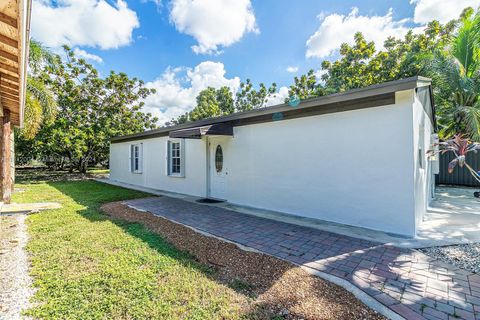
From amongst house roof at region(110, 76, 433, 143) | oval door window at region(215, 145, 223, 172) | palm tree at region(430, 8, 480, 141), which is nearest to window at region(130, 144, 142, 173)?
oval door window at region(215, 145, 223, 172)

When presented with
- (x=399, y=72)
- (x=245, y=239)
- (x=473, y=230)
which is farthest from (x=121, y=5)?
(x=399, y=72)

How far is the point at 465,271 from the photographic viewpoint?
3279 millimetres

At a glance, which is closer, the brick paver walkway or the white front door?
the brick paver walkway

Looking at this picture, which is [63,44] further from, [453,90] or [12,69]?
[453,90]

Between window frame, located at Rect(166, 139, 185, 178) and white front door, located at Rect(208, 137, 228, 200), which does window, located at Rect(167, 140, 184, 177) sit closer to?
window frame, located at Rect(166, 139, 185, 178)

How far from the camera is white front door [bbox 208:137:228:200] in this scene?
8.23 meters

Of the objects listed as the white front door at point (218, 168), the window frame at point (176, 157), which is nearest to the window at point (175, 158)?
the window frame at point (176, 157)

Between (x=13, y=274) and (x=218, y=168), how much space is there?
5920 millimetres

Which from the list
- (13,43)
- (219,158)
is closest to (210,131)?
(219,158)

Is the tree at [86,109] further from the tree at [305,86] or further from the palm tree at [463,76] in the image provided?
the palm tree at [463,76]

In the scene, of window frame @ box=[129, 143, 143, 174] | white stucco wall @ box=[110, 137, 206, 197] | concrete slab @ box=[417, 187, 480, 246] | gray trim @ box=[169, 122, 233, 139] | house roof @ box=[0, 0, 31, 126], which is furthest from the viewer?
window frame @ box=[129, 143, 143, 174]

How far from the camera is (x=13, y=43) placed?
8.61ft

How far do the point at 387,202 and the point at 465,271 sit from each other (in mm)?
1643

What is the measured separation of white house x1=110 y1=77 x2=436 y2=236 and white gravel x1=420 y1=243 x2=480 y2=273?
0.57 meters
